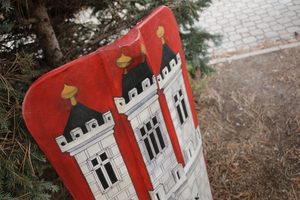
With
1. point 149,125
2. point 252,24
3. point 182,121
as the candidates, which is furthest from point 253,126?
point 252,24

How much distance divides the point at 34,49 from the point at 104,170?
1.17m

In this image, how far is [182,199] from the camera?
2193 mm

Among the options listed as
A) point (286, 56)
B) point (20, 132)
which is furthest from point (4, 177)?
point (286, 56)

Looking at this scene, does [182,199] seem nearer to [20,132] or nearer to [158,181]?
[158,181]

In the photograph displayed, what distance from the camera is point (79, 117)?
1.60m

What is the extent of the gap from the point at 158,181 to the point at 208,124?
2488 millimetres

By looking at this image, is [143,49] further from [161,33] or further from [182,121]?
[182,121]

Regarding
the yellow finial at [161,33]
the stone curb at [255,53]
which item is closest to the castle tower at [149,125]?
the yellow finial at [161,33]

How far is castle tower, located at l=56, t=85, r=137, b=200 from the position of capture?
160cm

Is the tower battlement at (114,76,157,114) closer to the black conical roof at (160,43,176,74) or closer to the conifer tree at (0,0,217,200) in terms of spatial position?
the black conical roof at (160,43,176,74)

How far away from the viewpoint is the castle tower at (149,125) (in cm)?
168

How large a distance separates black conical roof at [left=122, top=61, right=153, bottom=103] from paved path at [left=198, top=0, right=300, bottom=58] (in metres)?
4.22

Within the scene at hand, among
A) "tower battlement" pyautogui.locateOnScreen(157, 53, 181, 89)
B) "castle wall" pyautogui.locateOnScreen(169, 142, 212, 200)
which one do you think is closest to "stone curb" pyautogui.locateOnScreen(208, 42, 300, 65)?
"castle wall" pyautogui.locateOnScreen(169, 142, 212, 200)

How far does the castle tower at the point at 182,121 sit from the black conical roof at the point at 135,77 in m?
0.14
